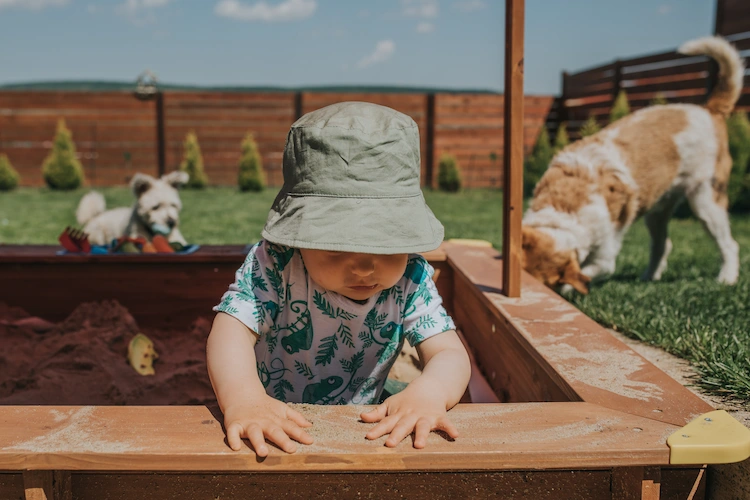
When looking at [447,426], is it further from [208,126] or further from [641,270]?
[208,126]

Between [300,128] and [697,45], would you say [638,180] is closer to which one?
[697,45]

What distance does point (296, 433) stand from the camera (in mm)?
1021

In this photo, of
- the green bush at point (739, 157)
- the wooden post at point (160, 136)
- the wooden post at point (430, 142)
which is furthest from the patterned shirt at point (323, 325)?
the wooden post at point (160, 136)

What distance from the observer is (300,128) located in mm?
1389

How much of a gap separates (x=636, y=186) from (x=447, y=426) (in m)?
3.51

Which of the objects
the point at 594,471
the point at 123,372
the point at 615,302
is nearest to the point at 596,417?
the point at 594,471

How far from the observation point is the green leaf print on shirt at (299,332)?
156 centimetres

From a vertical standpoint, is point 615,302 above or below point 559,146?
below

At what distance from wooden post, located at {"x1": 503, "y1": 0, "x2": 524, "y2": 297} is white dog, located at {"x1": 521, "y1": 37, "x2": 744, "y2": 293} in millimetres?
1388

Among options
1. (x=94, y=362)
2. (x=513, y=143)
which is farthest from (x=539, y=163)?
(x=94, y=362)

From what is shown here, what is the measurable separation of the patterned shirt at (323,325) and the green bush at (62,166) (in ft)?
45.2

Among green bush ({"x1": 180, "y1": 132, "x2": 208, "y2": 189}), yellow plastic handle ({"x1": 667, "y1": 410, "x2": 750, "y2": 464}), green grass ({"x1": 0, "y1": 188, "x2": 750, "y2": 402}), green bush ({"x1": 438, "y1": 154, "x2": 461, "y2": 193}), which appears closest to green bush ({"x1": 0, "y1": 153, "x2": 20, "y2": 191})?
green grass ({"x1": 0, "y1": 188, "x2": 750, "y2": 402})

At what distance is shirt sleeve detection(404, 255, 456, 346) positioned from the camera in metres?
1.55

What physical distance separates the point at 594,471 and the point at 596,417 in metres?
0.10
